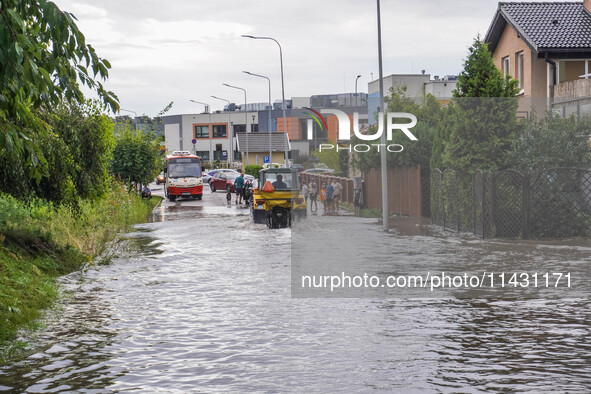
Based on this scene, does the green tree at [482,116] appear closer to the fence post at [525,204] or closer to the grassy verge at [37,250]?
the fence post at [525,204]

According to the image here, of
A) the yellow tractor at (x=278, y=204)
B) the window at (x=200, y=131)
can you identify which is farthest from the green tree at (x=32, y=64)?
the window at (x=200, y=131)

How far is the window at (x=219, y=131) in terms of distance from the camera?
121 meters

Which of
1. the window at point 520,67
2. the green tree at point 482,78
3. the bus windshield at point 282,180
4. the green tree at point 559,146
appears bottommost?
the bus windshield at point 282,180

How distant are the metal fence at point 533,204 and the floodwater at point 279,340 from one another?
4.29 m

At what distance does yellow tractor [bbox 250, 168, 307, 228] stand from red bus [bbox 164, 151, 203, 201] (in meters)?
19.8

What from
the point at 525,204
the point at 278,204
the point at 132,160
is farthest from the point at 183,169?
the point at 525,204

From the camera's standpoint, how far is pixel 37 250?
54.0 ft

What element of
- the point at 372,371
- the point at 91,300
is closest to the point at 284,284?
the point at 91,300

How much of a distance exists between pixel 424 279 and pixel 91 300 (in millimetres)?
5858

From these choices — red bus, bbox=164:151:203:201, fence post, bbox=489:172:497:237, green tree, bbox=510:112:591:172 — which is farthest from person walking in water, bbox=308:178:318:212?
red bus, bbox=164:151:203:201

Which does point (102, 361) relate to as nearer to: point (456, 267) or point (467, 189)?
point (456, 267)

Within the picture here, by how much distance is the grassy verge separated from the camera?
1127 cm

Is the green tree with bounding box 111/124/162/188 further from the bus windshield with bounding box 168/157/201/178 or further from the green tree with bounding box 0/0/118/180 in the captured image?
the green tree with bounding box 0/0/118/180

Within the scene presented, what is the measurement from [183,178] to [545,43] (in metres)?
24.7
